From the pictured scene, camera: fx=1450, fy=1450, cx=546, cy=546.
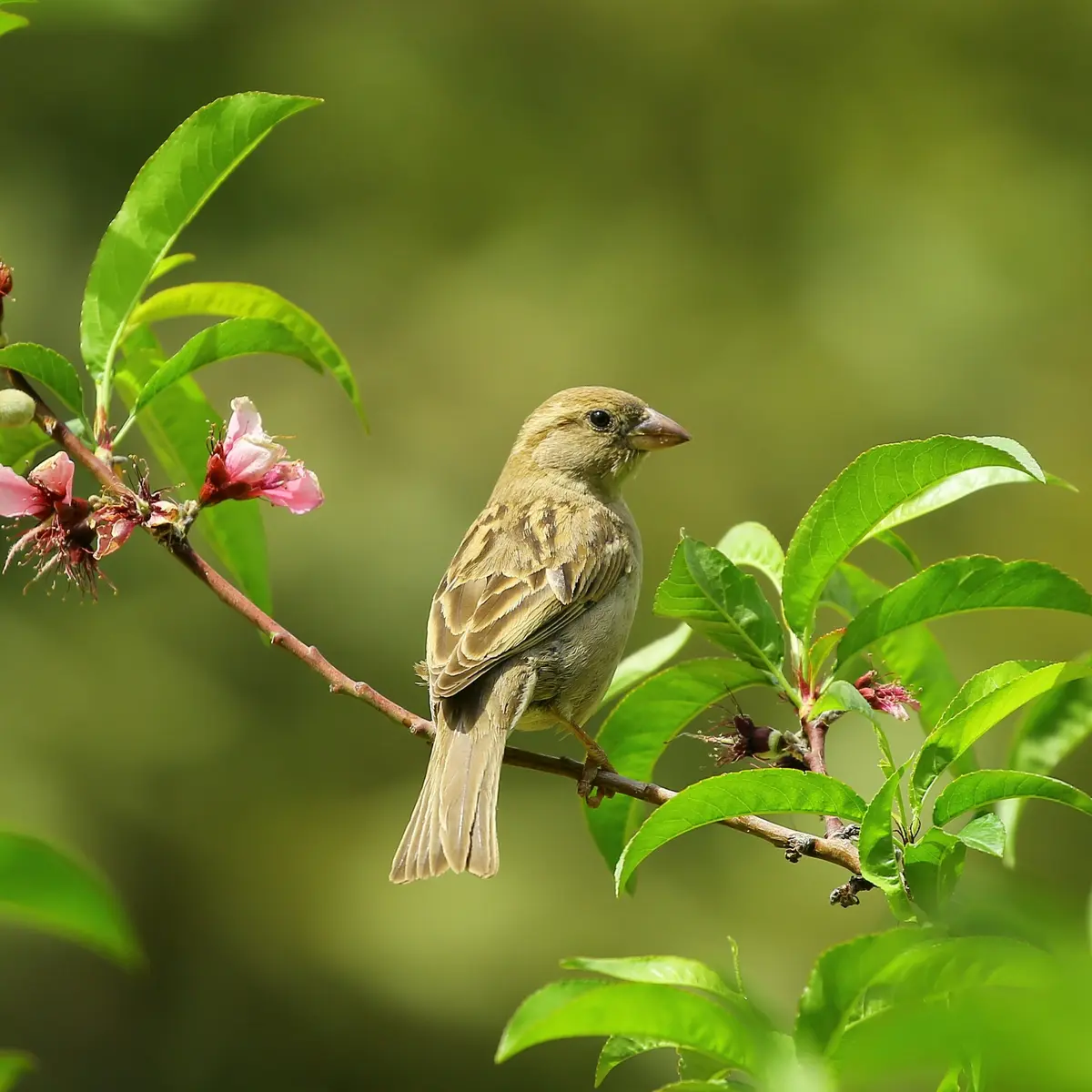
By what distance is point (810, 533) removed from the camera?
2.82 meters

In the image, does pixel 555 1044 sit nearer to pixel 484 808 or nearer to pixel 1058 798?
pixel 484 808

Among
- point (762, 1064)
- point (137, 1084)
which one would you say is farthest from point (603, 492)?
point (137, 1084)

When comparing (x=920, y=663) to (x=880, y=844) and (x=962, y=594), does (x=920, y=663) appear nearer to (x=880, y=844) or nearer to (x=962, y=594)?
(x=962, y=594)

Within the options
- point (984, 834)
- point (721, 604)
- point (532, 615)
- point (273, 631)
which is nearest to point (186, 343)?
point (273, 631)

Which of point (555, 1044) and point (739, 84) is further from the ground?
point (739, 84)

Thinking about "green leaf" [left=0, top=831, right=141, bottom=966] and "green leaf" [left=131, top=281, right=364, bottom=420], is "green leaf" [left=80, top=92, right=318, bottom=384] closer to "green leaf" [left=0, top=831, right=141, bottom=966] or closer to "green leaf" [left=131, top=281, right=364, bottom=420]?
"green leaf" [left=131, top=281, right=364, bottom=420]

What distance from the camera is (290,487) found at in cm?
308

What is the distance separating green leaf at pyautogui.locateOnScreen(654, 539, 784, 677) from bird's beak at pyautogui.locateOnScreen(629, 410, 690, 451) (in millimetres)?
2212

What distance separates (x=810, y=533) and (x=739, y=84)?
11881 mm

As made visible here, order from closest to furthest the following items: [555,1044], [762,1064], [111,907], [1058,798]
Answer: [111,907] < [762,1064] < [1058,798] < [555,1044]

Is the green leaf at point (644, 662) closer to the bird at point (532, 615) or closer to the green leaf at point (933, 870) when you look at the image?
the bird at point (532, 615)

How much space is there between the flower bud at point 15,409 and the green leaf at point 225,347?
202 millimetres

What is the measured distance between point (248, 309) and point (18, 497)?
0.66m

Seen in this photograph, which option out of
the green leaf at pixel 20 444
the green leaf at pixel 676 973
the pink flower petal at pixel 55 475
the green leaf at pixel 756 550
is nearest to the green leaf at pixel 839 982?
the green leaf at pixel 676 973
